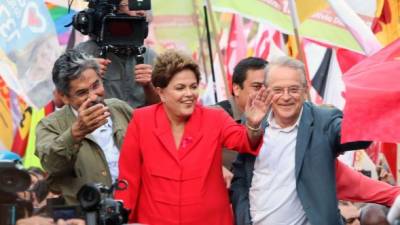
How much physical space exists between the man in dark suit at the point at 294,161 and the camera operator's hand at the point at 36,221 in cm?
173

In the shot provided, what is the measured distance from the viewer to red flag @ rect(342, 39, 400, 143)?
17.8ft

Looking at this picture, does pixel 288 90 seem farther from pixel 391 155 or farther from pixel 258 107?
pixel 391 155

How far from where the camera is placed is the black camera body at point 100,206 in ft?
14.8

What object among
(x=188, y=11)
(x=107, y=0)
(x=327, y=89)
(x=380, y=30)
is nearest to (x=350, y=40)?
(x=380, y=30)

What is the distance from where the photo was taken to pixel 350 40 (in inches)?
375

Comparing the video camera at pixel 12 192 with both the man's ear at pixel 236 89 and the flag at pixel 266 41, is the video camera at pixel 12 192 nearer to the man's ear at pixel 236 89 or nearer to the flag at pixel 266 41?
the man's ear at pixel 236 89

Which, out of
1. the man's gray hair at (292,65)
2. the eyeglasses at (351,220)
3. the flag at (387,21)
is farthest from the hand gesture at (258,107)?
the flag at (387,21)

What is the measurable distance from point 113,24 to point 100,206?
2.27 metres

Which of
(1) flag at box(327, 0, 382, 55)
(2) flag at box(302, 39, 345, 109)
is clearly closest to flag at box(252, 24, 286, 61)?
(2) flag at box(302, 39, 345, 109)

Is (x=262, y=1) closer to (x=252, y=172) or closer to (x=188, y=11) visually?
(x=188, y=11)

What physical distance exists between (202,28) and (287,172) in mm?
6668

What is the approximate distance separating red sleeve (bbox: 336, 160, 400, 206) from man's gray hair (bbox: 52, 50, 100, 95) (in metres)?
1.44

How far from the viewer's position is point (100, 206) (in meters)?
4.64

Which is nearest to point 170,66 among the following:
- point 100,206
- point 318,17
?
point 100,206
